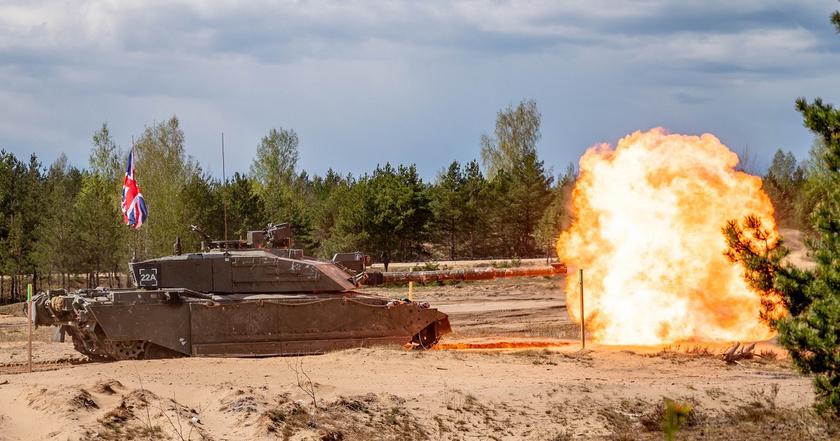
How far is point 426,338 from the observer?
25.8m

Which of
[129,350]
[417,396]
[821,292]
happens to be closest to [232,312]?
[129,350]

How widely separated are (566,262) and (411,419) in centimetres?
1215

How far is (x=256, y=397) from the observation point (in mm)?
17594

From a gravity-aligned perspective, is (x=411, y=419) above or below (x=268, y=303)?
below

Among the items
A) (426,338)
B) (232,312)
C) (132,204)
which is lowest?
(426,338)

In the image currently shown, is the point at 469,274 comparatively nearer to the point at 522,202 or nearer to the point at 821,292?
the point at 821,292

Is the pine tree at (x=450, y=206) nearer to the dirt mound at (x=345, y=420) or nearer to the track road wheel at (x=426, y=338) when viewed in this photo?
the track road wheel at (x=426, y=338)

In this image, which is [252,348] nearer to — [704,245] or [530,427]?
[530,427]

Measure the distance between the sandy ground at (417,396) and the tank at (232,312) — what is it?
0.85 metres

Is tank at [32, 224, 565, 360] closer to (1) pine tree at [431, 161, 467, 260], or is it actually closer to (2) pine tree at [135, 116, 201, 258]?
(2) pine tree at [135, 116, 201, 258]

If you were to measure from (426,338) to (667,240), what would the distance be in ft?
22.4

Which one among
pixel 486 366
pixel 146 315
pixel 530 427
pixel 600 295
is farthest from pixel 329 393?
pixel 600 295

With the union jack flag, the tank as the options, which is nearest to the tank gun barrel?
the tank

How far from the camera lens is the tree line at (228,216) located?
186ft
